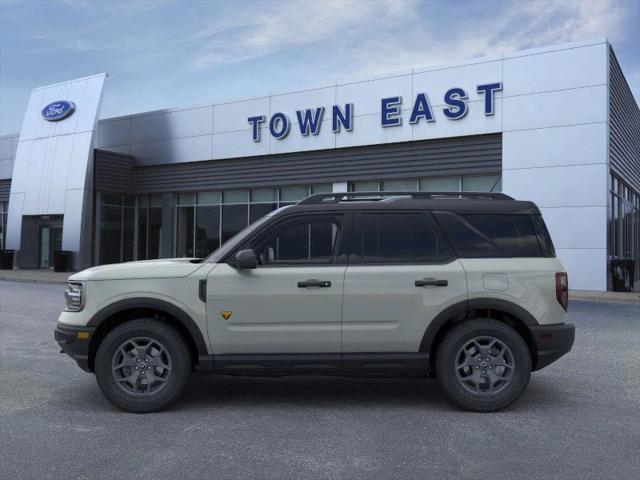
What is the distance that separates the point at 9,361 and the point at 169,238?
19610mm

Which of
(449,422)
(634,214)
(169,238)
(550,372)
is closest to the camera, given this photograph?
(449,422)

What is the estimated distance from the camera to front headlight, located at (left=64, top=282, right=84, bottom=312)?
531 centimetres

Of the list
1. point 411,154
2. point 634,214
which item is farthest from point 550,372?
point 634,214

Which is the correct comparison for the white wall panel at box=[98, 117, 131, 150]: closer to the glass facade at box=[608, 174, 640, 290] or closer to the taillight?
the glass facade at box=[608, 174, 640, 290]

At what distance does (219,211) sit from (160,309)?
20549 mm

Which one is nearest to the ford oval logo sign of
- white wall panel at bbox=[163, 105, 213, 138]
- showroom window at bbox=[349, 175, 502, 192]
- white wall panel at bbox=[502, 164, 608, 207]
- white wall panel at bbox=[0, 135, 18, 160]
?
white wall panel at bbox=[163, 105, 213, 138]

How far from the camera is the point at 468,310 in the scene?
529 cm

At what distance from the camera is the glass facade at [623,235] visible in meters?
17.1

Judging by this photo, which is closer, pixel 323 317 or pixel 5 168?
pixel 323 317

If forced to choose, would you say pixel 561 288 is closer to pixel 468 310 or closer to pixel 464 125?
pixel 468 310

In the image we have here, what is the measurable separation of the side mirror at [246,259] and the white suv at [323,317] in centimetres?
1

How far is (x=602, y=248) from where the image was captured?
55.7 feet

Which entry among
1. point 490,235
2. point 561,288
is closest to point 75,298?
point 490,235

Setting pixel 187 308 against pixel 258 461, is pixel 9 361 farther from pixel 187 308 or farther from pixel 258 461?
pixel 258 461
